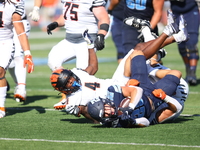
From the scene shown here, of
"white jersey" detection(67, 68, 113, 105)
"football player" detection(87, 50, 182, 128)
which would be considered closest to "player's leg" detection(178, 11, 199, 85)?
"football player" detection(87, 50, 182, 128)

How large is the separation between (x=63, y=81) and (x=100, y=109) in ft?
1.83

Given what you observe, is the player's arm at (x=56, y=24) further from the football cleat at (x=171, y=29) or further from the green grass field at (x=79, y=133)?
the football cleat at (x=171, y=29)

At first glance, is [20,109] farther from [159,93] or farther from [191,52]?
[191,52]

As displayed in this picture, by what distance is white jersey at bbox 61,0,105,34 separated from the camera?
23.3ft

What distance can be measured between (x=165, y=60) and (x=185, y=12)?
474 cm

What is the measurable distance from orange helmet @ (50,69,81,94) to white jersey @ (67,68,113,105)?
64mm

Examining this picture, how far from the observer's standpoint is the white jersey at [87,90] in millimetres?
5461

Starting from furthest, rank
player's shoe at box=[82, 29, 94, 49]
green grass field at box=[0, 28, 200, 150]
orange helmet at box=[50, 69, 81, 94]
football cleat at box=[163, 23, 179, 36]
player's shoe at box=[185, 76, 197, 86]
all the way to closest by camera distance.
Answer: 1. player's shoe at box=[185, 76, 197, 86]
2. player's shoe at box=[82, 29, 94, 49]
3. football cleat at box=[163, 23, 179, 36]
4. orange helmet at box=[50, 69, 81, 94]
5. green grass field at box=[0, 28, 200, 150]

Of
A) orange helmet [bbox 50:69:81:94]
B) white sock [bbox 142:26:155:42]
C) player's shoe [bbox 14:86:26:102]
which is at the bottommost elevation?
player's shoe [bbox 14:86:26:102]

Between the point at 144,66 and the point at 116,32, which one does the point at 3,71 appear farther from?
the point at 116,32

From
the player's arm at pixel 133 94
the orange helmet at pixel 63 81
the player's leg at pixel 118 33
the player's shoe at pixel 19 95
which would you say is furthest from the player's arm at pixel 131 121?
the player's leg at pixel 118 33

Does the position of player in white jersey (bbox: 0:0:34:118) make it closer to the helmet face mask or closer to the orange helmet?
the orange helmet

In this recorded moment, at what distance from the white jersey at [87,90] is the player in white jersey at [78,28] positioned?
4.62ft

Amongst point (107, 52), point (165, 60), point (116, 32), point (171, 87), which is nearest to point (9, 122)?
point (171, 87)
